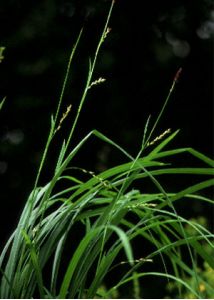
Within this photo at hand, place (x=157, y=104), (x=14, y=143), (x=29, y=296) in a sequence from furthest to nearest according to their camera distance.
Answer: (x=157, y=104) < (x=14, y=143) < (x=29, y=296)

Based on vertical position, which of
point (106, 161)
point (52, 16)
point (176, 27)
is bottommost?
point (106, 161)

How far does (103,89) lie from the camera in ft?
19.4

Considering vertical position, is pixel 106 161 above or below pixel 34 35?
below

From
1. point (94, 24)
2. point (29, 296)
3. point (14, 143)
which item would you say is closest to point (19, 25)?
point (94, 24)

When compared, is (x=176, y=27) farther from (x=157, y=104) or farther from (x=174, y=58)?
(x=157, y=104)

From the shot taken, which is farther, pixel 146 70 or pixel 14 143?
pixel 146 70

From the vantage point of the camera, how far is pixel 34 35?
5879 millimetres

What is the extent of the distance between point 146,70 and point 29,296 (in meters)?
4.66

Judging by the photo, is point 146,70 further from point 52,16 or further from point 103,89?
point 52,16

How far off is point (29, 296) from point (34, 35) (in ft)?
14.7

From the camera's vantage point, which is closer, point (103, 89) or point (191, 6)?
point (103, 89)

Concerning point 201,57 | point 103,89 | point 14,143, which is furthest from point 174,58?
point 14,143

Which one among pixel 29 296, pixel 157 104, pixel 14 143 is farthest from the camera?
pixel 157 104

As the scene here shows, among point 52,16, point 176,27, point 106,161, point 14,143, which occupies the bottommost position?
point 106,161
